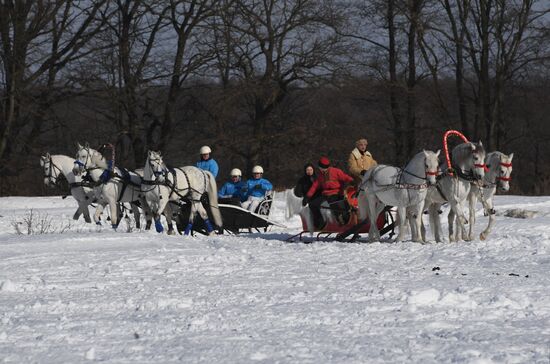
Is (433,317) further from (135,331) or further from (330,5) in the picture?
(330,5)

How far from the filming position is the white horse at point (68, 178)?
61.2 feet

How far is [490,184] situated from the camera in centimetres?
1509

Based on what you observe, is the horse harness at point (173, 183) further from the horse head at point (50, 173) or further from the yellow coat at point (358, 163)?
the horse head at point (50, 173)

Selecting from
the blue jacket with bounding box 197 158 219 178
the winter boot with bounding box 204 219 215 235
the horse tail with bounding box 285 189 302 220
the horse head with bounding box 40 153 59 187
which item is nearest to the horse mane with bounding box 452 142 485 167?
the horse tail with bounding box 285 189 302 220

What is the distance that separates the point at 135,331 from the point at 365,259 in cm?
579

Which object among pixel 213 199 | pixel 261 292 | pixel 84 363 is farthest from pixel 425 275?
pixel 213 199

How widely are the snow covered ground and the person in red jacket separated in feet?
6.78

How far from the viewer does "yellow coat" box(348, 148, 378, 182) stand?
52.4ft

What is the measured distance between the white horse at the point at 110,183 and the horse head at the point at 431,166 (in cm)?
582

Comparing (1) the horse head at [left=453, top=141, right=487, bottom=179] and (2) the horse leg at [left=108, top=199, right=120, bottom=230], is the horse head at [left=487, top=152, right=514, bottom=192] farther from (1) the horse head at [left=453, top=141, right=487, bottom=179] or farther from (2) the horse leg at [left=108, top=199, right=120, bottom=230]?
(2) the horse leg at [left=108, top=199, right=120, bottom=230]

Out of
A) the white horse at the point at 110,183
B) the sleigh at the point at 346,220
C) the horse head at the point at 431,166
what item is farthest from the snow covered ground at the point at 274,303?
the white horse at the point at 110,183

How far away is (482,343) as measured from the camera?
227 inches

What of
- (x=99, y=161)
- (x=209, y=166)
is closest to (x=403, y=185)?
(x=209, y=166)

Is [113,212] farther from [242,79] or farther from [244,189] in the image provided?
[242,79]
